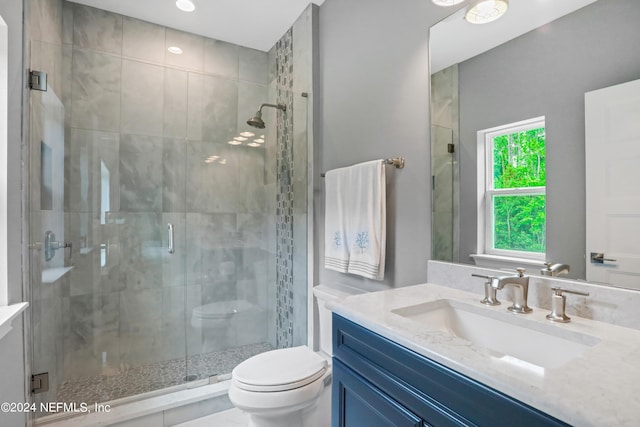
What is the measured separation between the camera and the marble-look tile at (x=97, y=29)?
88.0 inches

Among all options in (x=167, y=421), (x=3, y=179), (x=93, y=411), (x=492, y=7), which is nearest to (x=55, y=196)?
(x=3, y=179)

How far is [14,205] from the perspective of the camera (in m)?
1.42

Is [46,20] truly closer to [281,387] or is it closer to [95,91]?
[95,91]

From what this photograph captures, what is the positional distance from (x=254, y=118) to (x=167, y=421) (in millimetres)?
2087

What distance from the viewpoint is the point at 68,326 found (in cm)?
210

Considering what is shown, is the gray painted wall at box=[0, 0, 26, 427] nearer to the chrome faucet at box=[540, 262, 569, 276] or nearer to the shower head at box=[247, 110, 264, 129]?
the shower head at box=[247, 110, 264, 129]

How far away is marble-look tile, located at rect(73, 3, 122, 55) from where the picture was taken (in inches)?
88.0

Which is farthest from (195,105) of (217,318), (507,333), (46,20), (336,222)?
(507,333)

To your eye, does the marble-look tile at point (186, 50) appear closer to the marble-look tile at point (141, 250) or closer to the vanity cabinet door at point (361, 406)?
the marble-look tile at point (141, 250)

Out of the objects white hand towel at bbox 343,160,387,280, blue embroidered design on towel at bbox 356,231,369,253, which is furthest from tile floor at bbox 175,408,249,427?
blue embroidered design on towel at bbox 356,231,369,253

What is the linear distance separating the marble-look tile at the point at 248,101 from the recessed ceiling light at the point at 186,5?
58 centimetres

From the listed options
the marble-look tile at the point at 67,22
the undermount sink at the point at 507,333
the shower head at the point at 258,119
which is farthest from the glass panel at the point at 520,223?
the marble-look tile at the point at 67,22

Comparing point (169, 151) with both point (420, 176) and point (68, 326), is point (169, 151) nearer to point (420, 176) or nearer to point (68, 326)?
point (68, 326)

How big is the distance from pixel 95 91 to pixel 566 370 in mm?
2838
